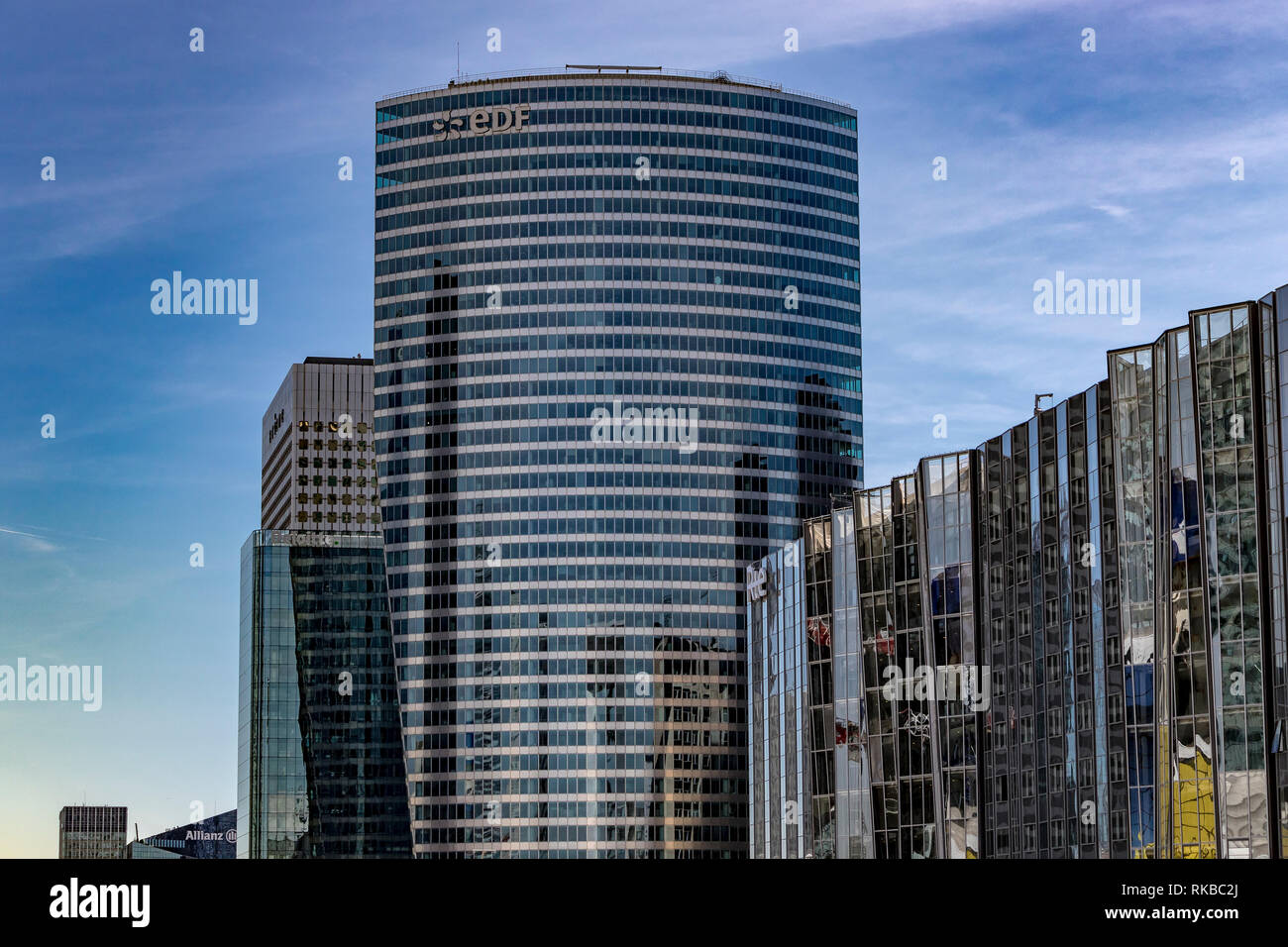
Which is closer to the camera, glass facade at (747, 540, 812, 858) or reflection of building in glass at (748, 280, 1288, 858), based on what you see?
reflection of building in glass at (748, 280, 1288, 858)

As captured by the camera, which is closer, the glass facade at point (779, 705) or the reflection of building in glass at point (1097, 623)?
the reflection of building in glass at point (1097, 623)

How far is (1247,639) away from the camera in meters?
76.9

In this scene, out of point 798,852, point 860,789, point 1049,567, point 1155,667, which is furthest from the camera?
point 798,852

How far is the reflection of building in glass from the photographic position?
7688 centimetres

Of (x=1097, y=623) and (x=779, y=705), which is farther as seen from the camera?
(x=779, y=705)

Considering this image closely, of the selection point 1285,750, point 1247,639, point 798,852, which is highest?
point 1247,639

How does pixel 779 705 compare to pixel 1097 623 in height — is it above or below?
below

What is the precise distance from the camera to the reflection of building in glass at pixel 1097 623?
76.9 m

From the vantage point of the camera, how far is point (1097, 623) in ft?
300

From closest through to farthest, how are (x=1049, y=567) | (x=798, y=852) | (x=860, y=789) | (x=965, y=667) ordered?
(x=1049, y=567) → (x=965, y=667) → (x=860, y=789) → (x=798, y=852)
